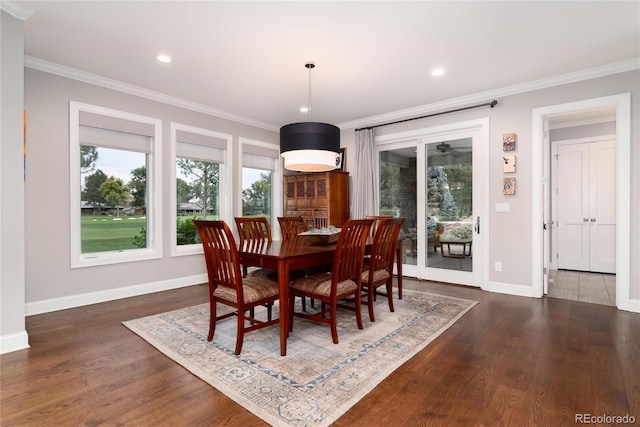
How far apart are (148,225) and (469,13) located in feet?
13.9

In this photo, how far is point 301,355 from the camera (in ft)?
7.63

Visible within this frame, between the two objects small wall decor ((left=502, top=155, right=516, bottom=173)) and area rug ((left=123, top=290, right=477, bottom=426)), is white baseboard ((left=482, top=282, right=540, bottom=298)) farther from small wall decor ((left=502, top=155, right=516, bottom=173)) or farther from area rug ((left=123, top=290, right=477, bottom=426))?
small wall decor ((left=502, top=155, right=516, bottom=173))

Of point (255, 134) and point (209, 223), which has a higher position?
point (255, 134)

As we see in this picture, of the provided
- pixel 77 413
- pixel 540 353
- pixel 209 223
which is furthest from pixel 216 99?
pixel 540 353

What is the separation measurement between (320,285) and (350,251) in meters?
0.37

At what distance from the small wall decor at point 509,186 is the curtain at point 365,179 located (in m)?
1.83

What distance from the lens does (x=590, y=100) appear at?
3.54 m

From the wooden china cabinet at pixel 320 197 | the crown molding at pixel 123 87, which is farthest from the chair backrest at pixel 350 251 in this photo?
the crown molding at pixel 123 87

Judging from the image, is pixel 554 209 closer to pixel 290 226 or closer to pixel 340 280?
pixel 290 226

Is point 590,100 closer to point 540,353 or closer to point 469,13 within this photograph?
point 469,13

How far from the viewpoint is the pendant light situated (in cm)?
304

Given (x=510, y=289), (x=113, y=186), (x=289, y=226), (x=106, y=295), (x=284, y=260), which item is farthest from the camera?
(x=289, y=226)

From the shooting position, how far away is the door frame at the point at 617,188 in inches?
132

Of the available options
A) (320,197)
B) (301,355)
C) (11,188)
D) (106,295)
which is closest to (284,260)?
(301,355)
